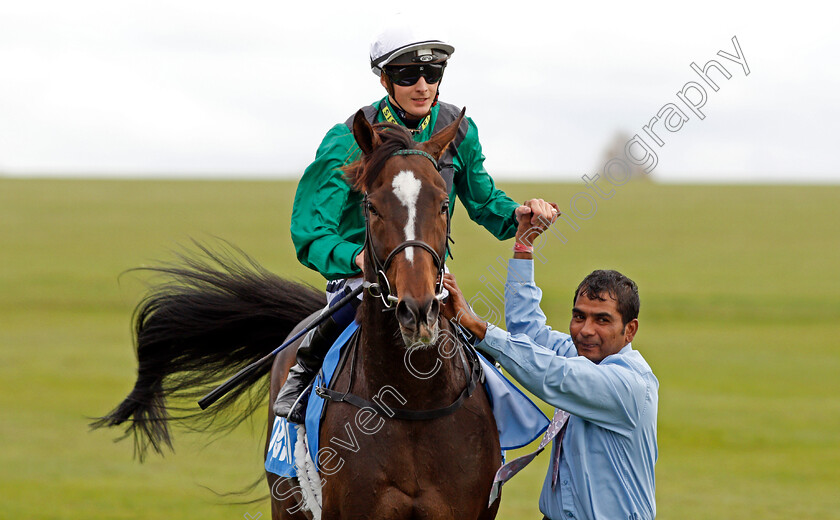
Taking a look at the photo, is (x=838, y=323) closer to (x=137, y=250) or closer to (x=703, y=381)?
(x=703, y=381)

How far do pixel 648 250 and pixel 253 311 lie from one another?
28.1 meters

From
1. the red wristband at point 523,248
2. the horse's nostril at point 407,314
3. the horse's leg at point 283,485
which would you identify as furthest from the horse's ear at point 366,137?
the horse's leg at point 283,485

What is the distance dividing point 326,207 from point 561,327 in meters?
17.4

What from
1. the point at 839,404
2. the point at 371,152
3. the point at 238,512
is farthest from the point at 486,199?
the point at 839,404

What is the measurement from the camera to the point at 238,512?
10.6 metres

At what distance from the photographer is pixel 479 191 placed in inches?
191

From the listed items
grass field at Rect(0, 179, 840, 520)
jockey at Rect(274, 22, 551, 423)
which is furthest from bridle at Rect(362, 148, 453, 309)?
grass field at Rect(0, 179, 840, 520)

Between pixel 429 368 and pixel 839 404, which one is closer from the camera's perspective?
pixel 429 368

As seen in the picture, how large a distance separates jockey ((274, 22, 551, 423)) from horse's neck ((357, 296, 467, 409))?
0.84 feet

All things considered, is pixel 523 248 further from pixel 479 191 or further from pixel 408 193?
pixel 408 193

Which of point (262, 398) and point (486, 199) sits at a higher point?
point (486, 199)

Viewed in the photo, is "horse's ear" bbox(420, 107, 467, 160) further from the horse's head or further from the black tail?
the black tail

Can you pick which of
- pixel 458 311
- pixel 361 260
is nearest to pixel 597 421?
pixel 458 311

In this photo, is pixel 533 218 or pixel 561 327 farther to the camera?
pixel 561 327
